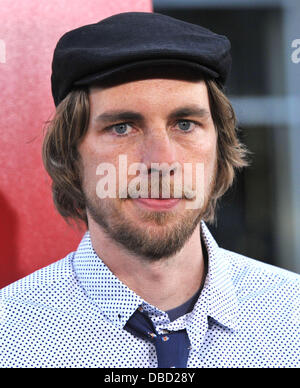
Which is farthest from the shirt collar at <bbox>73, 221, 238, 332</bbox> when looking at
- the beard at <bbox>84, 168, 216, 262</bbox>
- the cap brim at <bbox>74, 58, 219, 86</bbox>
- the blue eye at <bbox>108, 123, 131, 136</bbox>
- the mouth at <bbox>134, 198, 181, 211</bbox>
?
the cap brim at <bbox>74, 58, 219, 86</bbox>

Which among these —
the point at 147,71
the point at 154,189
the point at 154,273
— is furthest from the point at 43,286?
the point at 147,71

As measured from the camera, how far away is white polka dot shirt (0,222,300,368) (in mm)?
1889

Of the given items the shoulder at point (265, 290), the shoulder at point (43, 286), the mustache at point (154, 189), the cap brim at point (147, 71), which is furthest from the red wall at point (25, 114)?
the shoulder at point (265, 290)

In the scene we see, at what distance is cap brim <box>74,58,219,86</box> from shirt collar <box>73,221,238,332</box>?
0.50 m

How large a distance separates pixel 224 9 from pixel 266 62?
0.29m

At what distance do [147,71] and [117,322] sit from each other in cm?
72

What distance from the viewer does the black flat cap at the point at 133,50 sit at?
1.85m

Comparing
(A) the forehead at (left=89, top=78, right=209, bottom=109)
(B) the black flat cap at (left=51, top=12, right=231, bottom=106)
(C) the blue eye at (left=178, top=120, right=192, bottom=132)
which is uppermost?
(B) the black flat cap at (left=51, top=12, right=231, bottom=106)

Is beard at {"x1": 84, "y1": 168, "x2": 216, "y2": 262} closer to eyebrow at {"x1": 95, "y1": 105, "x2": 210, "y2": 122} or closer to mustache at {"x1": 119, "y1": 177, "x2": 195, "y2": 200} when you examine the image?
mustache at {"x1": 119, "y1": 177, "x2": 195, "y2": 200}

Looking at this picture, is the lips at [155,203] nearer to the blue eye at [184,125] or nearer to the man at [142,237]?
the man at [142,237]

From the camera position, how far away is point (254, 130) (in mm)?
2855

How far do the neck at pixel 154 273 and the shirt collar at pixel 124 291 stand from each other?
0.11 feet
